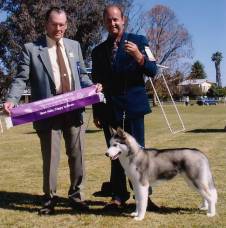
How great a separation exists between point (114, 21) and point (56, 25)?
2.27ft

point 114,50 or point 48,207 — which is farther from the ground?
point 114,50

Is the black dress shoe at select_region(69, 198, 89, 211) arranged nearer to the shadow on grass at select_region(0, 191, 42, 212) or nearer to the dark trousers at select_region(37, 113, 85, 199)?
the dark trousers at select_region(37, 113, 85, 199)

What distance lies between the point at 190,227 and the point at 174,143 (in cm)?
941

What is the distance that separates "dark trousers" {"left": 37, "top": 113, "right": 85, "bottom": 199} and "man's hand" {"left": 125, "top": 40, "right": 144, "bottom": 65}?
1171 mm

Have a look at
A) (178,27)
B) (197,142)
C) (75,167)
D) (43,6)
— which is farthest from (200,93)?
(75,167)

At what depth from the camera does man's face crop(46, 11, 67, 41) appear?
5.47m

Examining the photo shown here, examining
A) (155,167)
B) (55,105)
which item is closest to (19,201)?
(55,105)

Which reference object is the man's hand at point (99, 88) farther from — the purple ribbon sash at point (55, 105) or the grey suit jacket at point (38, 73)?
the grey suit jacket at point (38, 73)

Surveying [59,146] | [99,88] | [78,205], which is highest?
[99,88]

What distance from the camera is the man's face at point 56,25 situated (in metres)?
5.47

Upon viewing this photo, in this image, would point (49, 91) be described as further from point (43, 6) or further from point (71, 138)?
point (43, 6)

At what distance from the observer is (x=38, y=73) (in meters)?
5.71

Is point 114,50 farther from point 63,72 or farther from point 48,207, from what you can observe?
point 48,207

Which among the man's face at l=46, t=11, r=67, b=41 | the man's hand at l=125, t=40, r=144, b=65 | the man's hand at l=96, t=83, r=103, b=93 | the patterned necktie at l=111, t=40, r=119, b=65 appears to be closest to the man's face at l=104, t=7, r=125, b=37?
the patterned necktie at l=111, t=40, r=119, b=65
